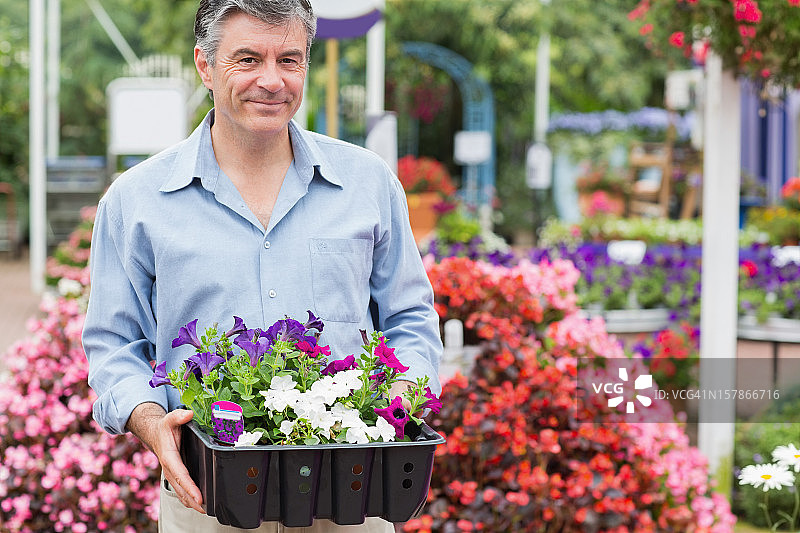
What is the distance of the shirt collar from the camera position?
1.94 metres

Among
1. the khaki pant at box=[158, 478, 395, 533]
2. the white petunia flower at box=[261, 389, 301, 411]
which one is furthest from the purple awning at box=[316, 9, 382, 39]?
the white petunia flower at box=[261, 389, 301, 411]

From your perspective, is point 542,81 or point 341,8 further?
point 542,81

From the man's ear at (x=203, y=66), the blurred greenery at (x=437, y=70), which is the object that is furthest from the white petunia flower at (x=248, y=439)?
the blurred greenery at (x=437, y=70)

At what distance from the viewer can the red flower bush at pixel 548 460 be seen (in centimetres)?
338

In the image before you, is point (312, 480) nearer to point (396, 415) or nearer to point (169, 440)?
point (396, 415)

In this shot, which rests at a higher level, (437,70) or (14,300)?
(437,70)

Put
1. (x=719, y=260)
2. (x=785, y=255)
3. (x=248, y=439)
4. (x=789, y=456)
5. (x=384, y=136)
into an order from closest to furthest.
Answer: (x=248, y=439) → (x=789, y=456) → (x=719, y=260) → (x=384, y=136) → (x=785, y=255)

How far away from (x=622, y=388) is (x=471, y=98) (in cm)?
1407

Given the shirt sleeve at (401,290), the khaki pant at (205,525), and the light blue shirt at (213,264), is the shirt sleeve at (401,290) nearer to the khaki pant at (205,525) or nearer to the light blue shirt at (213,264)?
the light blue shirt at (213,264)

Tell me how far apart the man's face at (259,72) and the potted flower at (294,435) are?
0.39 metres

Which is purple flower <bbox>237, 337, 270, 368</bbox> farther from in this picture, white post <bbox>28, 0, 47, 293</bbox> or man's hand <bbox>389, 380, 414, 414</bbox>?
white post <bbox>28, 0, 47, 293</bbox>

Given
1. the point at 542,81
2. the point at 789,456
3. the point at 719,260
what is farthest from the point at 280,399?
the point at 542,81

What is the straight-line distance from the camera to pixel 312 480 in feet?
5.30

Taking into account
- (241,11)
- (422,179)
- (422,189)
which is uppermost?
(422,179)
